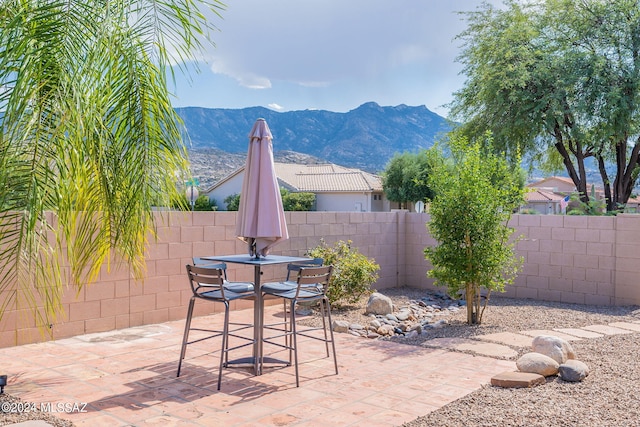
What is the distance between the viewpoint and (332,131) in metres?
99.1

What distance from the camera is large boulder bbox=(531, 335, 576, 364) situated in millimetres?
4805

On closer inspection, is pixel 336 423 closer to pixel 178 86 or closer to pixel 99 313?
pixel 178 86

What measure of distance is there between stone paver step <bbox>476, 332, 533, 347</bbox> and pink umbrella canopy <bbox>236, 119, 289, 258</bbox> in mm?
2590

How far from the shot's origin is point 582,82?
1435 cm

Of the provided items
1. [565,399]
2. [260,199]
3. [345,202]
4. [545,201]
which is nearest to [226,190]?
[345,202]

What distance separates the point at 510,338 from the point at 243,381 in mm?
3064

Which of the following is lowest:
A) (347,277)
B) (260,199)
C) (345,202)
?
(347,277)

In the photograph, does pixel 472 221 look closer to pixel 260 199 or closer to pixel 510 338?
pixel 510 338

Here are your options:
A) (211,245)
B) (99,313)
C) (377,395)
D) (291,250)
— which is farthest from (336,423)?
(291,250)

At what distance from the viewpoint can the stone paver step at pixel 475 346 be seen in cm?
538

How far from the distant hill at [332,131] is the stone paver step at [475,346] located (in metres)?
74.2

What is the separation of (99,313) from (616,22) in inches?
A: 575

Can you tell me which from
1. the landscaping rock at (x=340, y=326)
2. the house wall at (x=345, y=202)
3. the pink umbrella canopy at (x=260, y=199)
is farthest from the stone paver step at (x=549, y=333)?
the house wall at (x=345, y=202)

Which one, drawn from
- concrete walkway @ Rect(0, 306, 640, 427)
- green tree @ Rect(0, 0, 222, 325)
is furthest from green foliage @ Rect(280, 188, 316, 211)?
green tree @ Rect(0, 0, 222, 325)
